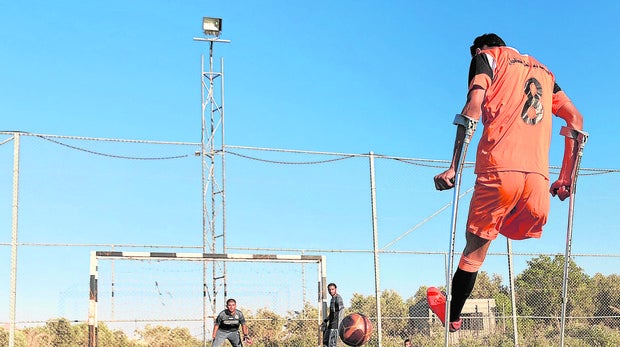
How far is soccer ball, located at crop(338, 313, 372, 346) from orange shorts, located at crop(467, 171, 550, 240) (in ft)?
24.7

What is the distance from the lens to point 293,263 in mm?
14836

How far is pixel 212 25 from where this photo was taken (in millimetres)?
19281

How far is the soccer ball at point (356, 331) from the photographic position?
489 inches

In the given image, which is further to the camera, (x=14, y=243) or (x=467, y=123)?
(x=14, y=243)

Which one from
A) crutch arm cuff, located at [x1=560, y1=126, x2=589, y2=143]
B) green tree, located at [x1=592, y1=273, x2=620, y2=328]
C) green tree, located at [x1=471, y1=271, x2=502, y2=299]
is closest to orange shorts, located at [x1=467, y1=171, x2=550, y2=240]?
crutch arm cuff, located at [x1=560, y1=126, x2=589, y2=143]

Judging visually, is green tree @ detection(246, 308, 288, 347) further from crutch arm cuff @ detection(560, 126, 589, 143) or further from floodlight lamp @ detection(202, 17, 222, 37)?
crutch arm cuff @ detection(560, 126, 589, 143)

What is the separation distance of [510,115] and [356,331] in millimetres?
7927

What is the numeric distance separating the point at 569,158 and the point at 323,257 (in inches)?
369

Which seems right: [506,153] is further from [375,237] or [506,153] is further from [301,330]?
[301,330]

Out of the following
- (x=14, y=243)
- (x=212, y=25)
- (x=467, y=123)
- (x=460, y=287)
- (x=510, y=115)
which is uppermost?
(x=212, y=25)

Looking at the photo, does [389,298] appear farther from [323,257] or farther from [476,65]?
[476,65]

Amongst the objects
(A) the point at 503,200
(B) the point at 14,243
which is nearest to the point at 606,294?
(B) the point at 14,243

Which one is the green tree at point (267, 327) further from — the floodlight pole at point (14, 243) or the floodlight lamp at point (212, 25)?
the floodlight lamp at point (212, 25)

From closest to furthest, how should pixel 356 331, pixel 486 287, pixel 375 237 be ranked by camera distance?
1. pixel 356 331
2. pixel 375 237
3. pixel 486 287
